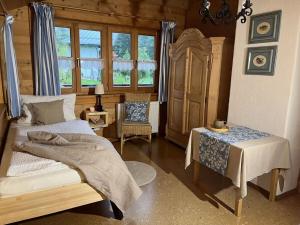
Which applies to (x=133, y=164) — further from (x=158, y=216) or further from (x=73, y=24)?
(x=73, y=24)

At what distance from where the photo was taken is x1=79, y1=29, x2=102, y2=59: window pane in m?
3.90

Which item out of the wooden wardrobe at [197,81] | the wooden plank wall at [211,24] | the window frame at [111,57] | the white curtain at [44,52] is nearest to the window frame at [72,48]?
the white curtain at [44,52]

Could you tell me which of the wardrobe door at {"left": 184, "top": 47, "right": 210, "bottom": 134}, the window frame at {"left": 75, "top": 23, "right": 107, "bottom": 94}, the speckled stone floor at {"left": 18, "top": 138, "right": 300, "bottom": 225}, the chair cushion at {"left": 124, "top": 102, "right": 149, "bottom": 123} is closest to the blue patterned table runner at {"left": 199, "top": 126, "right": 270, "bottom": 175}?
the speckled stone floor at {"left": 18, "top": 138, "right": 300, "bottom": 225}

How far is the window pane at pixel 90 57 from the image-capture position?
154 inches

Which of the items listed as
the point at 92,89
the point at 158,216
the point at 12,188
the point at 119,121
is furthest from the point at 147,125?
the point at 12,188

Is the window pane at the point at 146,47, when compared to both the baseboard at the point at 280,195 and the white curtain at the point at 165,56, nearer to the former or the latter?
the white curtain at the point at 165,56

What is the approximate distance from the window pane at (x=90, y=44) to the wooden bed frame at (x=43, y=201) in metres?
2.33

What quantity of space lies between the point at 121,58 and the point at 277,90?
2656 millimetres

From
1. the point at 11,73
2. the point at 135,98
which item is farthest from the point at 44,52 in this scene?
the point at 135,98

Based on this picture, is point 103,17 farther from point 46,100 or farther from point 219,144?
point 219,144

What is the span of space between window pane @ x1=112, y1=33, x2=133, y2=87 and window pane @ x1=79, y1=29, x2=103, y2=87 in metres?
0.27

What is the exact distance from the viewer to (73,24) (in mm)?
3756

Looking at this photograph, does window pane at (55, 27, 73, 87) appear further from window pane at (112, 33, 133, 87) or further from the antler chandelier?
the antler chandelier

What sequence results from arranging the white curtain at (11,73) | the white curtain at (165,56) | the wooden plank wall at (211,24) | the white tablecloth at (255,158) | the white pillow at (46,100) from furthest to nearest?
the white curtain at (165,56)
the wooden plank wall at (211,24)
the white pillow at (46,100)
the white curtain at (11,73)
the white tablecloth at (255,158)
